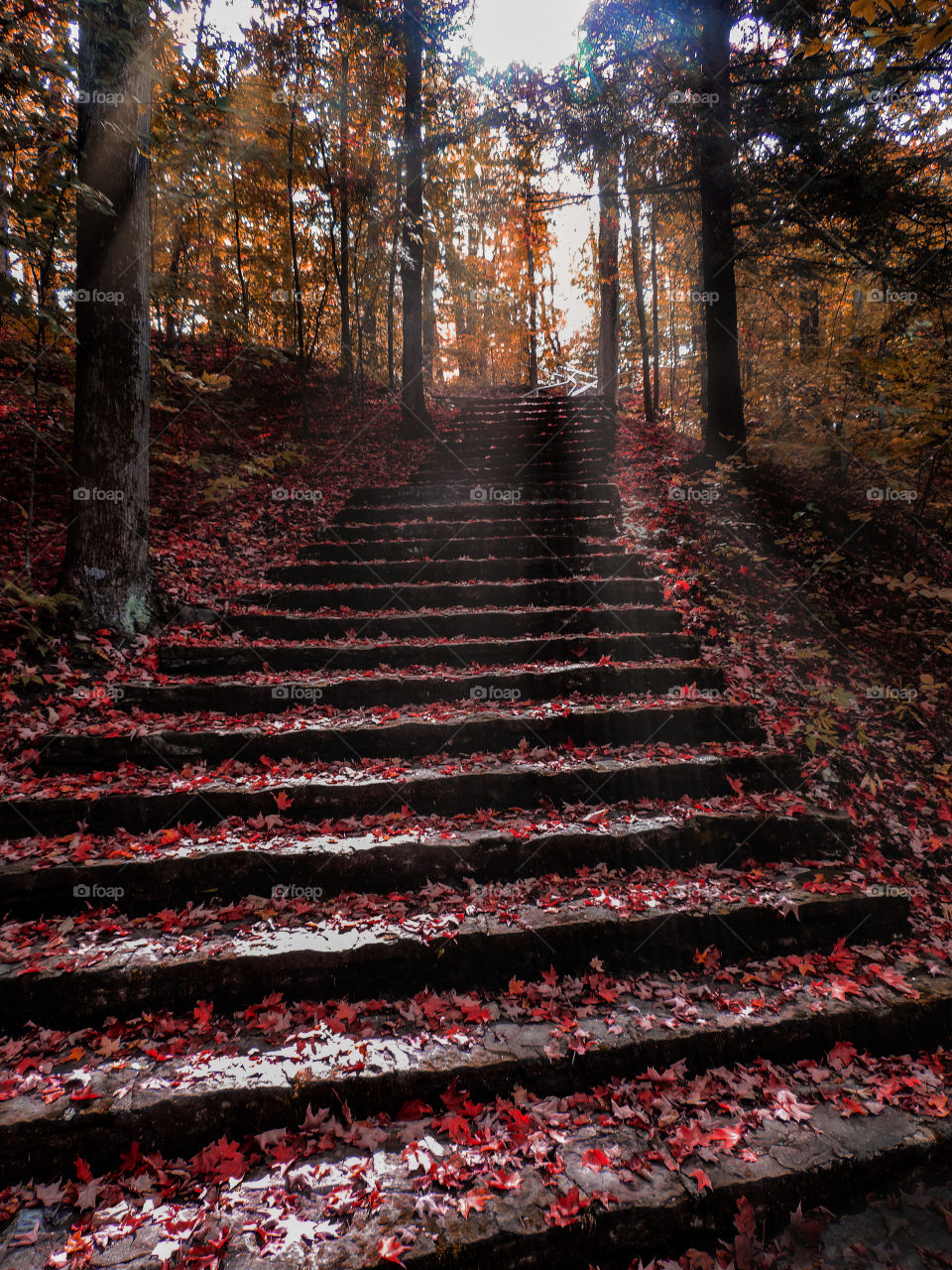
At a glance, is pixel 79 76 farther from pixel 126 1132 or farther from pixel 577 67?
pixel 126 1132

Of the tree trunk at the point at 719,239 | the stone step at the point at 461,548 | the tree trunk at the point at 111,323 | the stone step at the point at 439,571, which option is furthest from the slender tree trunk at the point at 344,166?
the stone step at the point at 439,571

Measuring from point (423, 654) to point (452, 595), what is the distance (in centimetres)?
109

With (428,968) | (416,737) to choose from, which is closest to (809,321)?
(416,737)

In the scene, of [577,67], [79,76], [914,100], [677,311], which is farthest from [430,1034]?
[677,311]

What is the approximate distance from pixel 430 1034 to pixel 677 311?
20.9 meters

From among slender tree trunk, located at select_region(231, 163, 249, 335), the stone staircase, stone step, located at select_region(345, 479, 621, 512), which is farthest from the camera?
slender tree trunk, located at select_region(231, 163, 249, 335)

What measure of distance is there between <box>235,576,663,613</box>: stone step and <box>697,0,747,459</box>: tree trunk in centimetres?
360

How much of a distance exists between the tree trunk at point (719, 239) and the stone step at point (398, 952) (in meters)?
6.51

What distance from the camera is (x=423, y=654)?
507cm

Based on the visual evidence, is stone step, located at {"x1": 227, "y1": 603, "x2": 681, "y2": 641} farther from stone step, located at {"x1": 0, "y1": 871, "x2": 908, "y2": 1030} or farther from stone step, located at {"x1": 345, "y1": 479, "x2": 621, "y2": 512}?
stone step, located at {"x1": 0, "y1": 871, "x2": 908, "y2": 1030}

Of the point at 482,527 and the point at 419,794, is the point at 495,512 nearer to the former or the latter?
the point at 482,527

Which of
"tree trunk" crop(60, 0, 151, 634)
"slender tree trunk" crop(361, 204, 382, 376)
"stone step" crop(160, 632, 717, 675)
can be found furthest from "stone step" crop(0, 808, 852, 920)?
"slender tree trunk" crop(361, 204, 382, 376)

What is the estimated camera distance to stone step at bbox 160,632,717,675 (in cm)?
486

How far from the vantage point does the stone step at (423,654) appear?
15.9 ft
